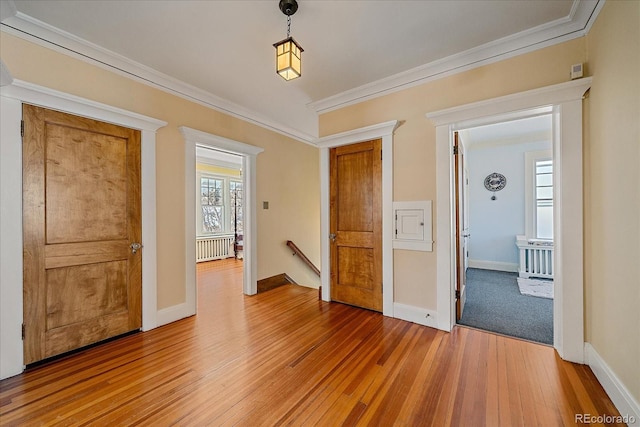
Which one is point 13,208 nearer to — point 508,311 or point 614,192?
point 614,192

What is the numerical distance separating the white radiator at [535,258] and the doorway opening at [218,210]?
601cm

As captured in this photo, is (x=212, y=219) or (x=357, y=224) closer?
(x=357, y=224)

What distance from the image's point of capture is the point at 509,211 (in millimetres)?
5578

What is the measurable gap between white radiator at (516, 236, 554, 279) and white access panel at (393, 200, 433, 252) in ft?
11.6

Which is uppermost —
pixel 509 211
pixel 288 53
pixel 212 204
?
pixel 288 53

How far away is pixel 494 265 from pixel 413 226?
4087mm

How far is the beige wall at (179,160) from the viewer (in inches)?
86.9

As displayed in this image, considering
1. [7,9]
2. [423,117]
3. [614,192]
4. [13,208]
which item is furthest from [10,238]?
[614,192]

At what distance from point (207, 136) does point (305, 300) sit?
2.56m

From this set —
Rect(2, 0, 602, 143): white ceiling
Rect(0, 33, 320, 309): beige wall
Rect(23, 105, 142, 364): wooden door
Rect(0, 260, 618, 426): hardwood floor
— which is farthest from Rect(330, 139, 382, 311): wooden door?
Rect(23, 105, 142, 364): wooden door

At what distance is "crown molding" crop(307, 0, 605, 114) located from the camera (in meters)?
2.00

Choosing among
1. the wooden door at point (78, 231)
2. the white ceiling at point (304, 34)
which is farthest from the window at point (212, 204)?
the wooden door at point (78, 231)

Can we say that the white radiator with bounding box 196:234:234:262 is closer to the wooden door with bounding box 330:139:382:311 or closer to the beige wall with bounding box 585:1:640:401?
the wooden door with bounding box 330:139:382:311

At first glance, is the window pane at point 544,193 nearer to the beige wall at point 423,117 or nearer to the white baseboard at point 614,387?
the beige wall at point 423,117
